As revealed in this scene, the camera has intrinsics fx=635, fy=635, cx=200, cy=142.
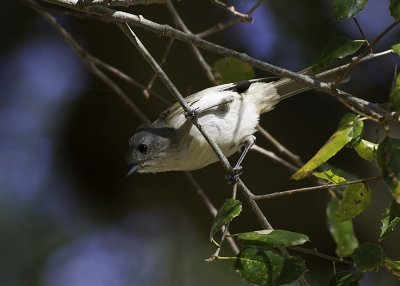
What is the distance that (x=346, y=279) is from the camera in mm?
1814

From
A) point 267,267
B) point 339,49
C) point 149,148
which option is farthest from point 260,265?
point 149,148

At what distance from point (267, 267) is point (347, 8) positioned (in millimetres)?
762

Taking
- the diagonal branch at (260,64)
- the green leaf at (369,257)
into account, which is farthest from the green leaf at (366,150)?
the green leaf at (369,257)

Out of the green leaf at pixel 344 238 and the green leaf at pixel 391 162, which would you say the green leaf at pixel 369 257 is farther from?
the green leaf at pixel 344 238

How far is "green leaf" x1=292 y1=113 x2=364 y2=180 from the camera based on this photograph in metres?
1.65

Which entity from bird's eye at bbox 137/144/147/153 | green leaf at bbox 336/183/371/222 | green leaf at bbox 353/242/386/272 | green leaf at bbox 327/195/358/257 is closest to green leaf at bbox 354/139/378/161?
green leaf at bbox 336/183/371/222

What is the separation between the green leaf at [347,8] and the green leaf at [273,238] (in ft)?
2.08

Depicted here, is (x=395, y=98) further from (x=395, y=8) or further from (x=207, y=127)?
(x=207, y=127)

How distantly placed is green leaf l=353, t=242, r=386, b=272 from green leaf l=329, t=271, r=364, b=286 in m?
0.06

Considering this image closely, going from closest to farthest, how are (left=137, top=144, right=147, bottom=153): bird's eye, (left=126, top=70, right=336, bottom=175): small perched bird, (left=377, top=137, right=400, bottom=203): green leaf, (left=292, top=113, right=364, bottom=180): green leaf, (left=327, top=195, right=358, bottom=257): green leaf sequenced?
1. (left=377, top=137, right=400, bottom=203): green leaf
2. (left=292, top=113, right=364, bottom=180): green leaf
3. (left=327, top=195, right=358, bottom=257): green leaf
4. (left=126, top=70, right=336, bottom=175): small perched bird
5. (left=137, top=144, right=147, bottom=153): bird's eye

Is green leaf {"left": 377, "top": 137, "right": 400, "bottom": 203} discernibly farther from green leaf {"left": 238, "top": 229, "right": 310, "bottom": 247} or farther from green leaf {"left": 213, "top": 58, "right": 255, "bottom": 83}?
green leaf {"left": 213, "top": 58, "right": 255, "bottom": 83}

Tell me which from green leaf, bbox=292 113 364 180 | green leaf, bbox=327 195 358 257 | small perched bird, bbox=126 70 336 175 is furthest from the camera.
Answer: small perched bird, bbox=126 70 336 175

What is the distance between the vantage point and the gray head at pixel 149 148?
3146mm

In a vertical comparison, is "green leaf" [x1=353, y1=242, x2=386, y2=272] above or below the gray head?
below
